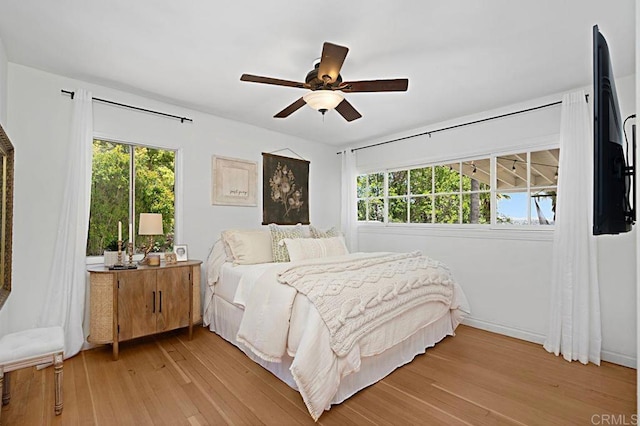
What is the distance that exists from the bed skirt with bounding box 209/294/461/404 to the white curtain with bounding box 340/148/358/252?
2019 mm

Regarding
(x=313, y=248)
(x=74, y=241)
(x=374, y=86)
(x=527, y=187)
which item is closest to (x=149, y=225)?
(x=74, y=241)

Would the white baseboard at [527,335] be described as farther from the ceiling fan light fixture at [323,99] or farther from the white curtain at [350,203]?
the ceiling fan light fixture at [323,99]

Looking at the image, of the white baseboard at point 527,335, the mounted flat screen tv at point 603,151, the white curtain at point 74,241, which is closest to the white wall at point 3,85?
the white curtain at point 74,241

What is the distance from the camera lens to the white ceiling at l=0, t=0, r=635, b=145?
199 cm

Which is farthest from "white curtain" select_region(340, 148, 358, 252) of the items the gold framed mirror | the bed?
the gold framed mirror

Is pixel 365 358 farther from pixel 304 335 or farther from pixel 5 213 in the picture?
pixel 5 213

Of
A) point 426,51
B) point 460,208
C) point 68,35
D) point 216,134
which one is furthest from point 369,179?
point 68,35

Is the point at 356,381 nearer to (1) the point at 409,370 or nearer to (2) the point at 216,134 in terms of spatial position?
(1) the point at 409,370

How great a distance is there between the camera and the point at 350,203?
5.19 metres

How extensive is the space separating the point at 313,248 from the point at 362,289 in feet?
4.17

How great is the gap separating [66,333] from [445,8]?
3.80 meters

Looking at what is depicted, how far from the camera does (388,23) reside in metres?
2.12

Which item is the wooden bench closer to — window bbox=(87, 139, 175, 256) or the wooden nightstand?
the wooden nightstand

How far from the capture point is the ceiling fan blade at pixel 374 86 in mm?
2262
